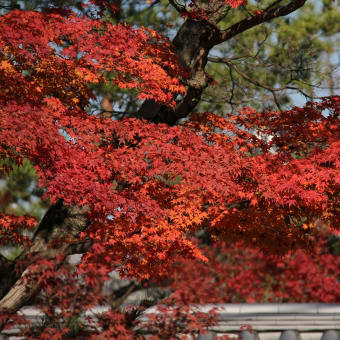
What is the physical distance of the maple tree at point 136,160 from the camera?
784 cm

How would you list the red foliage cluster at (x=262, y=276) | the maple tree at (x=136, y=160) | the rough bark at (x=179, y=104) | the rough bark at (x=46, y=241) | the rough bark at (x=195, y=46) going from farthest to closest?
the red foliage cluster at (x=262, y=276) < the rough bark at (x=195, y=46) < the rough bark at (x=179, y=104) < the rough bark at (x=46, y=241) < the maple tree at (x=136, y=160)

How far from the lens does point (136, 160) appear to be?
8211 mm

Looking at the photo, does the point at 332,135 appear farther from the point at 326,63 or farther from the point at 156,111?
the point at 326,63

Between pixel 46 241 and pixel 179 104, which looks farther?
pixel 179 104

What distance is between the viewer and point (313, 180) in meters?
8.06

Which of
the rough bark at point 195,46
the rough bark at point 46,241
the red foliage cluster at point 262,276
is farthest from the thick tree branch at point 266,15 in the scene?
the red foliage cluster at point 262,276

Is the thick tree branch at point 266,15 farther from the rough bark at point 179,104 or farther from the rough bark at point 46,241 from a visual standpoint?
the rough bark at point 46,241

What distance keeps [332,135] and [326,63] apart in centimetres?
562

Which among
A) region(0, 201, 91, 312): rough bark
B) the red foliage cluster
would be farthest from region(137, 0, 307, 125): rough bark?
the red foliage cluster

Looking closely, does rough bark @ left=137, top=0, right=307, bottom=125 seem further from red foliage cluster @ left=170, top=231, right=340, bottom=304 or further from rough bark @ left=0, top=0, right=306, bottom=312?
red foliage cluster @ left=170, top=231, right=340, bottom=304

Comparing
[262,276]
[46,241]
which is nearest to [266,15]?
[46,241]

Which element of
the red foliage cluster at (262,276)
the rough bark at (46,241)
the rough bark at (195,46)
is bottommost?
the rough bark at (46,241)

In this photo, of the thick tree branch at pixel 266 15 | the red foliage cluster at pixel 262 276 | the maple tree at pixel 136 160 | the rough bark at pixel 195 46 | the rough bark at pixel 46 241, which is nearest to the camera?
the maple tree at pixel 136 160

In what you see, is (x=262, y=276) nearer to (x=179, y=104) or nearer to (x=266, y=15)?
(x=179, y=104)
